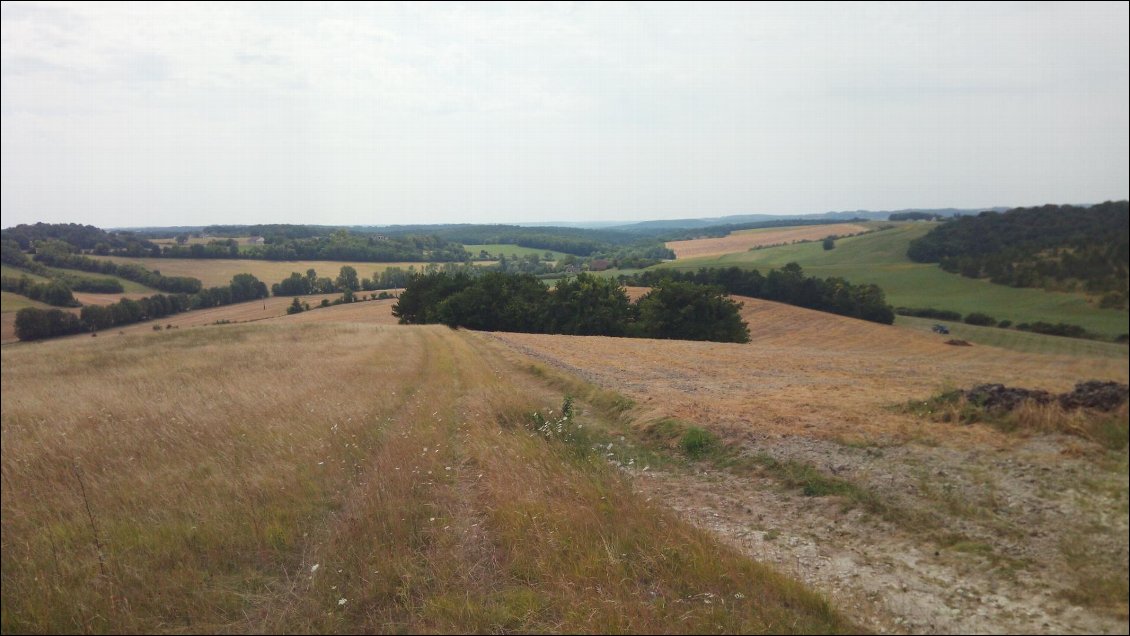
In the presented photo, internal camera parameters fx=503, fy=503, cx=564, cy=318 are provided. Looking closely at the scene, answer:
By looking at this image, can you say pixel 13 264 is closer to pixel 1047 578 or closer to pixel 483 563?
pixel 483 563

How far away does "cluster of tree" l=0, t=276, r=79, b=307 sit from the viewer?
250 inches

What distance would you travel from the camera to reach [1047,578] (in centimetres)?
415

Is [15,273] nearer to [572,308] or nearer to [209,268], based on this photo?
[209,268]

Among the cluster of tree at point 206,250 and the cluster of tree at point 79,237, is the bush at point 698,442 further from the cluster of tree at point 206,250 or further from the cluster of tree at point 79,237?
the cluster of tree at point 206,250

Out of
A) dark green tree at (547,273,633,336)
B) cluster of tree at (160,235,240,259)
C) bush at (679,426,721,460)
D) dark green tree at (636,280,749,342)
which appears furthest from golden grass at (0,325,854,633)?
dark green tree at (547,273,633,336)

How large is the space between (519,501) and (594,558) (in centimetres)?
150

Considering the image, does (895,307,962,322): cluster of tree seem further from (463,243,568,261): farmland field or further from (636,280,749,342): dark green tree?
(463,243,568,261): farmland field

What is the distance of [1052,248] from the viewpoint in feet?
17.6

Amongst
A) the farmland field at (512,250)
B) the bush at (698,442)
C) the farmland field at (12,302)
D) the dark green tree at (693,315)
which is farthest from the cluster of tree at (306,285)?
the farmland field at (512,250)

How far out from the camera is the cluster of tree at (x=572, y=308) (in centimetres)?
4472

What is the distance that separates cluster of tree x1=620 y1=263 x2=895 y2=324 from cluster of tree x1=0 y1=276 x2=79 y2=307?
17.1 meters

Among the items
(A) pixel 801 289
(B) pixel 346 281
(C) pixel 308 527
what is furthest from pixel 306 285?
(A) pixel 801 289

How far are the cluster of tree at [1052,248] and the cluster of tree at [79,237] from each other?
12591 mm

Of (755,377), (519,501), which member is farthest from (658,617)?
(755,377)
